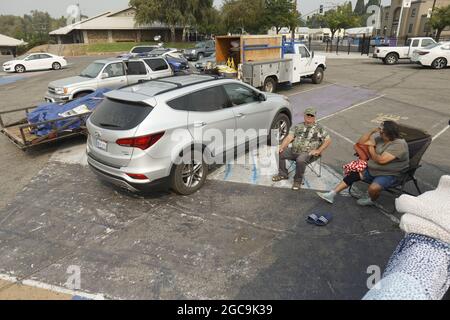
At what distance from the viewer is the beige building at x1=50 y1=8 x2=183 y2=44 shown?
50.2 meters

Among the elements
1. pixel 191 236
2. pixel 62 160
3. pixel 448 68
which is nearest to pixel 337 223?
pixel 191 236

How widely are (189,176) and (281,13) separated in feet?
113

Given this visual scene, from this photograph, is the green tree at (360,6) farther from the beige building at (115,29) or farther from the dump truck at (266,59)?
the dump truck at (266,59)

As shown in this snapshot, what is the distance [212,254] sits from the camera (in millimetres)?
3781

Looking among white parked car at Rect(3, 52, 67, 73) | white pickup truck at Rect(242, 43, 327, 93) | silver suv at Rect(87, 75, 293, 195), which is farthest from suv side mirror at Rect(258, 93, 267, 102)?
white parked car at Rect(3, 52, 67, 73)

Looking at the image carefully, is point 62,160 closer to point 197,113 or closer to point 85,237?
point 85,237

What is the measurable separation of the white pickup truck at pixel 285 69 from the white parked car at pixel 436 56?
30.3 ft

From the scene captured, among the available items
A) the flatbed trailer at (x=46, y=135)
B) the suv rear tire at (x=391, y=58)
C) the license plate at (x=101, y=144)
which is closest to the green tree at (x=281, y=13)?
the suv rear tire at (x=391, y=58)

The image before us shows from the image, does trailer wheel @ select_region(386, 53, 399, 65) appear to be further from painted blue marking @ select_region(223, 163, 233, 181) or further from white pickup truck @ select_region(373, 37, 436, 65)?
painted blue marking @ select_region(223, 163, 233, 181)

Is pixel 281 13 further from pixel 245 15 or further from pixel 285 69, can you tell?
pixel 285 69

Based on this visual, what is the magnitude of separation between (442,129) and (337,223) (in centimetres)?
583

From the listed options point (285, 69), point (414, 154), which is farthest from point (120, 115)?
point (285, 69)

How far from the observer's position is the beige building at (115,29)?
165ft

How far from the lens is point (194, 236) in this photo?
4133 mm
